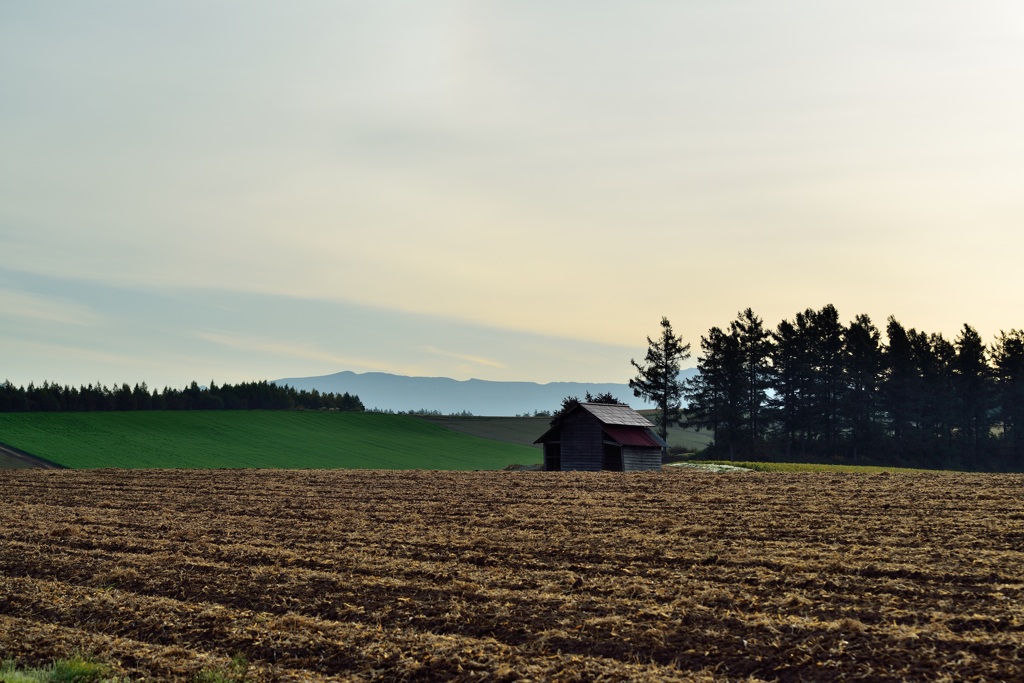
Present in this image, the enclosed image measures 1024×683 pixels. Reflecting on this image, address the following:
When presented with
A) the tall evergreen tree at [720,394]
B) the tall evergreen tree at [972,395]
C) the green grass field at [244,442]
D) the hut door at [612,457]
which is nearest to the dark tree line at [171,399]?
→ the green grass field at [244,442]

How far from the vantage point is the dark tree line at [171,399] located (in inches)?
3386

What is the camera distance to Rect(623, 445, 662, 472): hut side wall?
6056 centimetres

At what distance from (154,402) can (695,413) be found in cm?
5990

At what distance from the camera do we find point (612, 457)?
6103 cm

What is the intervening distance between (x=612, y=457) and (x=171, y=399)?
5877cm

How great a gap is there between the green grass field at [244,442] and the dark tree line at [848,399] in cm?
2321

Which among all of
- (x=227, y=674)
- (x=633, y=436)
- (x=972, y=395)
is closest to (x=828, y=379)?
(x=972, y=395)

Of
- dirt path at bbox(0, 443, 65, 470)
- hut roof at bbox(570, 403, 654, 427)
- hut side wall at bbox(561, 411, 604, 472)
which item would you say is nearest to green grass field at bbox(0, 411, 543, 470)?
dirt path at bbox(0, 443, 65, 470)

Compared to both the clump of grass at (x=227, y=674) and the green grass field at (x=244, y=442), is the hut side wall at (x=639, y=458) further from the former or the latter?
the clump of grass at (x=227, y=674)

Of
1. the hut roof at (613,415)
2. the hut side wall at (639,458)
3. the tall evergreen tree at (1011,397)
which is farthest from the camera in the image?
the tall evergreen tree at (1011,397)

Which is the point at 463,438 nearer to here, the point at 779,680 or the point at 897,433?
the point at 897,433

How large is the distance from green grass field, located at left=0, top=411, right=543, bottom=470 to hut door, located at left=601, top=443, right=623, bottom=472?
1800 centimetres

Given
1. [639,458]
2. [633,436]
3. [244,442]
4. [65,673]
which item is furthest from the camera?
[244,442]

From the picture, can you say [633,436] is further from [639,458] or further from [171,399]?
[171,399]
